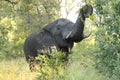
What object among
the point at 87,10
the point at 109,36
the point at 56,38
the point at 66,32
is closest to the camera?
the point at 109,36

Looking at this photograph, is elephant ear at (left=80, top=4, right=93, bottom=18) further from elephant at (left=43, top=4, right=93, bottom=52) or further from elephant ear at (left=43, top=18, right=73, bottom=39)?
elephant ear at (left=43, top=18, right=73, bottom=39)

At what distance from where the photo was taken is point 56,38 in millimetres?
12766

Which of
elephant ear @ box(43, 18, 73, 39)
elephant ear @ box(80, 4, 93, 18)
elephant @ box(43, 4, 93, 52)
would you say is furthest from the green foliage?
elephant ear @ box(43, 18, 73, 39)

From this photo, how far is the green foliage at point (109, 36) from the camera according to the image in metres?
6.55

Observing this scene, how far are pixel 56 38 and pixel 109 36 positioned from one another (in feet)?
20.3

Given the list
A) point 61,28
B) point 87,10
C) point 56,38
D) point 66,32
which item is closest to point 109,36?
point 87,10

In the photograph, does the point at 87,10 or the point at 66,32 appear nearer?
the point at 87,10

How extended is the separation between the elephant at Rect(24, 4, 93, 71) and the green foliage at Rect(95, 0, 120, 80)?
392cm

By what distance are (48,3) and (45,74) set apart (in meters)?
9.04

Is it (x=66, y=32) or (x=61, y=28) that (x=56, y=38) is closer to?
(x=61, y=28)

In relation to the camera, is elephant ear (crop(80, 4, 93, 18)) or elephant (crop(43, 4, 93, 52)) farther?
elephant (crop(43, 4, 93, 52))

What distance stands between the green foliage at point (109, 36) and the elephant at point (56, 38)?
392 cm

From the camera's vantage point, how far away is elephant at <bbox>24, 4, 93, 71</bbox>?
37.9 ft

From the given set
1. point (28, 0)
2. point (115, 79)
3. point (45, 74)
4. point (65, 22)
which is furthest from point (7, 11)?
point (115, 79)
